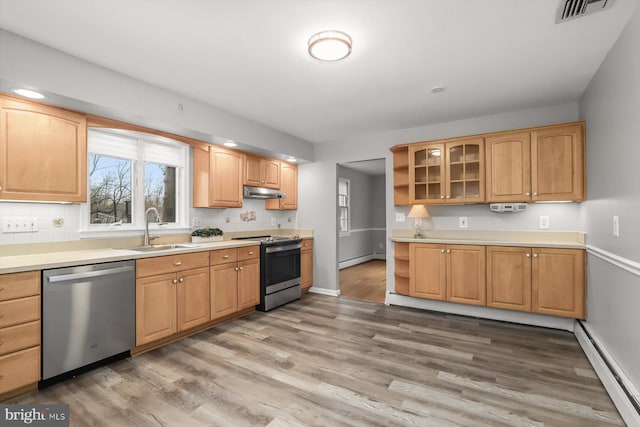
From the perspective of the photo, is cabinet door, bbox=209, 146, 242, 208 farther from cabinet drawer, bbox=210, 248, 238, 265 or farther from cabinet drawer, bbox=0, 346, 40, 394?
cabinet drawer, bbox=0, 346, 40, 394

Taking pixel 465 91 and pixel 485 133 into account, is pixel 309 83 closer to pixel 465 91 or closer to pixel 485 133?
pixel 465 91

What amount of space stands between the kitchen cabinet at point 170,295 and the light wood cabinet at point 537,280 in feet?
10.5

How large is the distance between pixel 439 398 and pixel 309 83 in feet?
9.07

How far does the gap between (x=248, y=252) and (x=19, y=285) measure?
214 cm

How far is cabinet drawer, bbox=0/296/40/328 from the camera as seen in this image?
203 centimetres

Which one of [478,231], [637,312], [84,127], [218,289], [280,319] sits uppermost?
[84,127]

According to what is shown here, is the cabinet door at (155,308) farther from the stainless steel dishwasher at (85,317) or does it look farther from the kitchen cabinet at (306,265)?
the kitchen cabinet at (306,265)

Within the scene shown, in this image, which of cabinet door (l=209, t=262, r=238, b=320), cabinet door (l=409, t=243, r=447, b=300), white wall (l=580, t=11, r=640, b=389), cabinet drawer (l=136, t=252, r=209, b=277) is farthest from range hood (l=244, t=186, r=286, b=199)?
white wall (l=580, t=11, r=640, b=389)

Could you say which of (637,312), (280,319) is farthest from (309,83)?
(637,312)

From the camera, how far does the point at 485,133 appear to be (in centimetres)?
374

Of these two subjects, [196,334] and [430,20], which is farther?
[196,334]

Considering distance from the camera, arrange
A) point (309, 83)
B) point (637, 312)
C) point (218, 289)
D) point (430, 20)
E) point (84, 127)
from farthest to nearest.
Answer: point (218, 289)
point (309, 83)
point (84, 127)
point (430, 20)
point (637, 312)

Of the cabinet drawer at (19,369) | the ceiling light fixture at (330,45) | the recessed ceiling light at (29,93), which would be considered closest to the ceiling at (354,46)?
the ceiling light fixture at (330,45)

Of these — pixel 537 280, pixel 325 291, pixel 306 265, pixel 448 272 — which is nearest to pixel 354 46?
pixel 448 272
